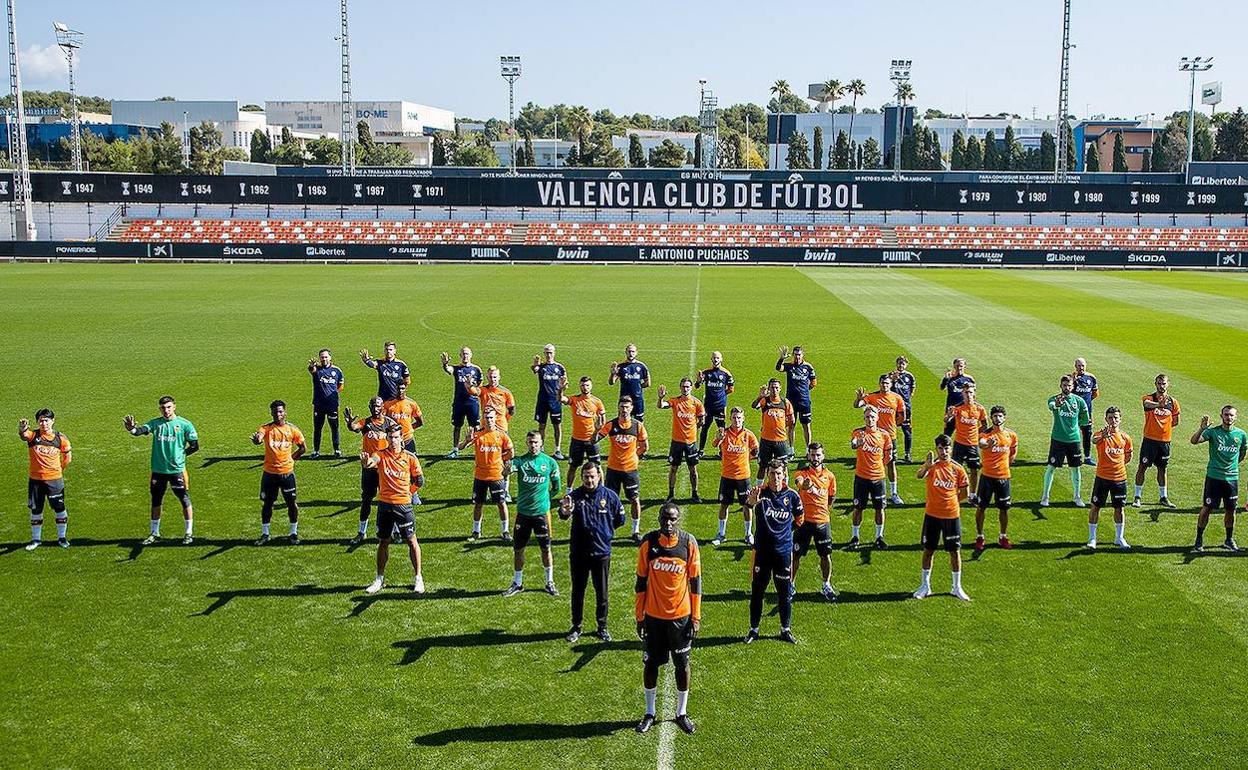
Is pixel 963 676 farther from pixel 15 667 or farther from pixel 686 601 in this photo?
pixel 15 667

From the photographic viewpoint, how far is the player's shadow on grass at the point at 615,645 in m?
10.5

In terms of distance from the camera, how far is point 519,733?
8906 mm

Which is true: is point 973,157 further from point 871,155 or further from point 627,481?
point 627,481

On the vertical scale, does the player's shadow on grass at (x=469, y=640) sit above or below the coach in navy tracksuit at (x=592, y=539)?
below

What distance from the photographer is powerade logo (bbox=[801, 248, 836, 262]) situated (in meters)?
68.4

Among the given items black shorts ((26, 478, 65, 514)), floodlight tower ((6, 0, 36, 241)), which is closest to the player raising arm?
black shorts ((26, 478, 65, 514))

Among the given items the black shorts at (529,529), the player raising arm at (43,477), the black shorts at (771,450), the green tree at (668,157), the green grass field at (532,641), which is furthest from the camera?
the green tree at (668,157)

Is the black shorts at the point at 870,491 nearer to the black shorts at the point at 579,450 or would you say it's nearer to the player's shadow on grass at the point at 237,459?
the black shorts at the point at 579,450

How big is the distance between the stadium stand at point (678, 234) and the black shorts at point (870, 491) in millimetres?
58743

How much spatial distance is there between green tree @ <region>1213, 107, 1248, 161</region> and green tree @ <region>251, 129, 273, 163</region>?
395 ft

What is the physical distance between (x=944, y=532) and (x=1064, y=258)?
60.7m

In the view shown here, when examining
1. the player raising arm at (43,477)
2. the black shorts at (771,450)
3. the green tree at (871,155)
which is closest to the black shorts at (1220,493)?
the black shorts at (771,450)

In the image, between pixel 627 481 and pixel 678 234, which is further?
pixel 678 234

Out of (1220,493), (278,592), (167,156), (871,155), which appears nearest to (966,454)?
(1220,493)
